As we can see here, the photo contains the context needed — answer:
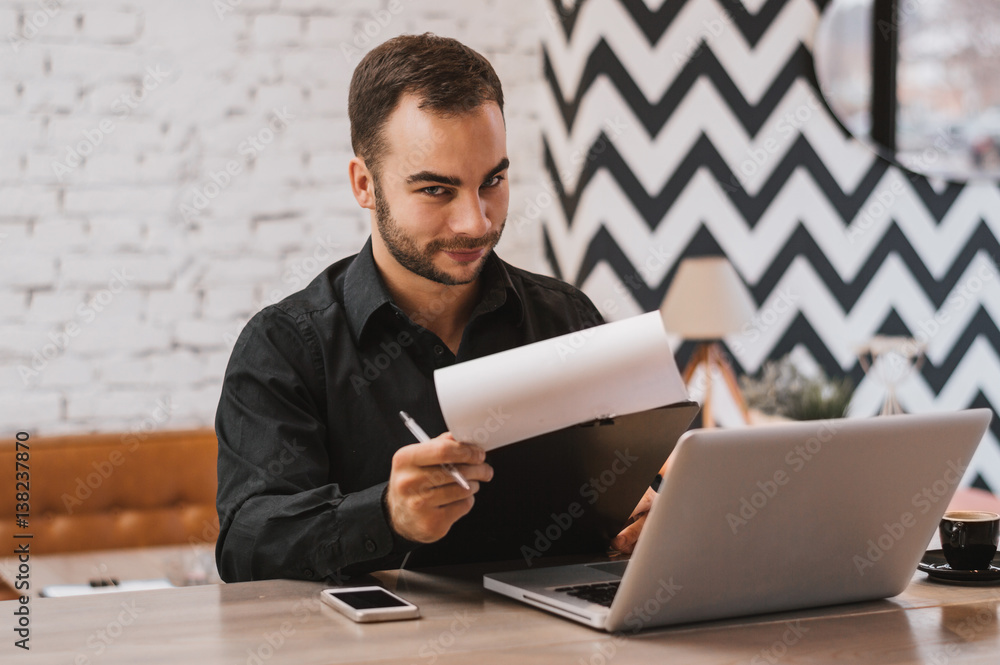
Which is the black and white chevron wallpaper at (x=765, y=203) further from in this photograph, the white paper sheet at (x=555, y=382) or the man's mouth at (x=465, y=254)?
the white paper sheet at (x=555, y=382)

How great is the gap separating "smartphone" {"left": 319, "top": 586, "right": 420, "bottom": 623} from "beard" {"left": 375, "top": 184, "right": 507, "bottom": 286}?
47 centimetres

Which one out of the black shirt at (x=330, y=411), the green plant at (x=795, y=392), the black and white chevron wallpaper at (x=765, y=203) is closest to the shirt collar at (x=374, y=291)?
the black shirt at (x=330, y=411)

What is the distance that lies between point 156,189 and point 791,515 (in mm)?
2404

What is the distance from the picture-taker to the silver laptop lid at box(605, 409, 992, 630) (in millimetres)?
958

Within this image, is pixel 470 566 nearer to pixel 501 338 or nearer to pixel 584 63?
pixel 501 338

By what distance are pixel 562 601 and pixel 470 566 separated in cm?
28

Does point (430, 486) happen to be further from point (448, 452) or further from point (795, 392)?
point (795, 392)

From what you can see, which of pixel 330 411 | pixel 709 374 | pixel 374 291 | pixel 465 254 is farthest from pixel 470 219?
pixel 709 374

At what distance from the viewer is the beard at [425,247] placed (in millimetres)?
1421

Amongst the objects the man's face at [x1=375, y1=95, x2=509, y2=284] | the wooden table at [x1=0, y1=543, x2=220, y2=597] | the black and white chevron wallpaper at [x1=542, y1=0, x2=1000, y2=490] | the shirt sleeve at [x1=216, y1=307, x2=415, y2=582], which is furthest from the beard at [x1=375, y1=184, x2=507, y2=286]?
the black and white chevron wallpaper at [x1=542, y1=0, x2=1000, y2=490]

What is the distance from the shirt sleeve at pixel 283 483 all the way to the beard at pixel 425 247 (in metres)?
0.19

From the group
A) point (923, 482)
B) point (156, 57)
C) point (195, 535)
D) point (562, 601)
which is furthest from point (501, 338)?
point (156, 57)

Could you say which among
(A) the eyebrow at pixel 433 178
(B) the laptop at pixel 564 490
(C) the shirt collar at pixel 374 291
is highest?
(A) the eyebrow at pixel 433 178

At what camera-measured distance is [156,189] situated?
9.71 feet
